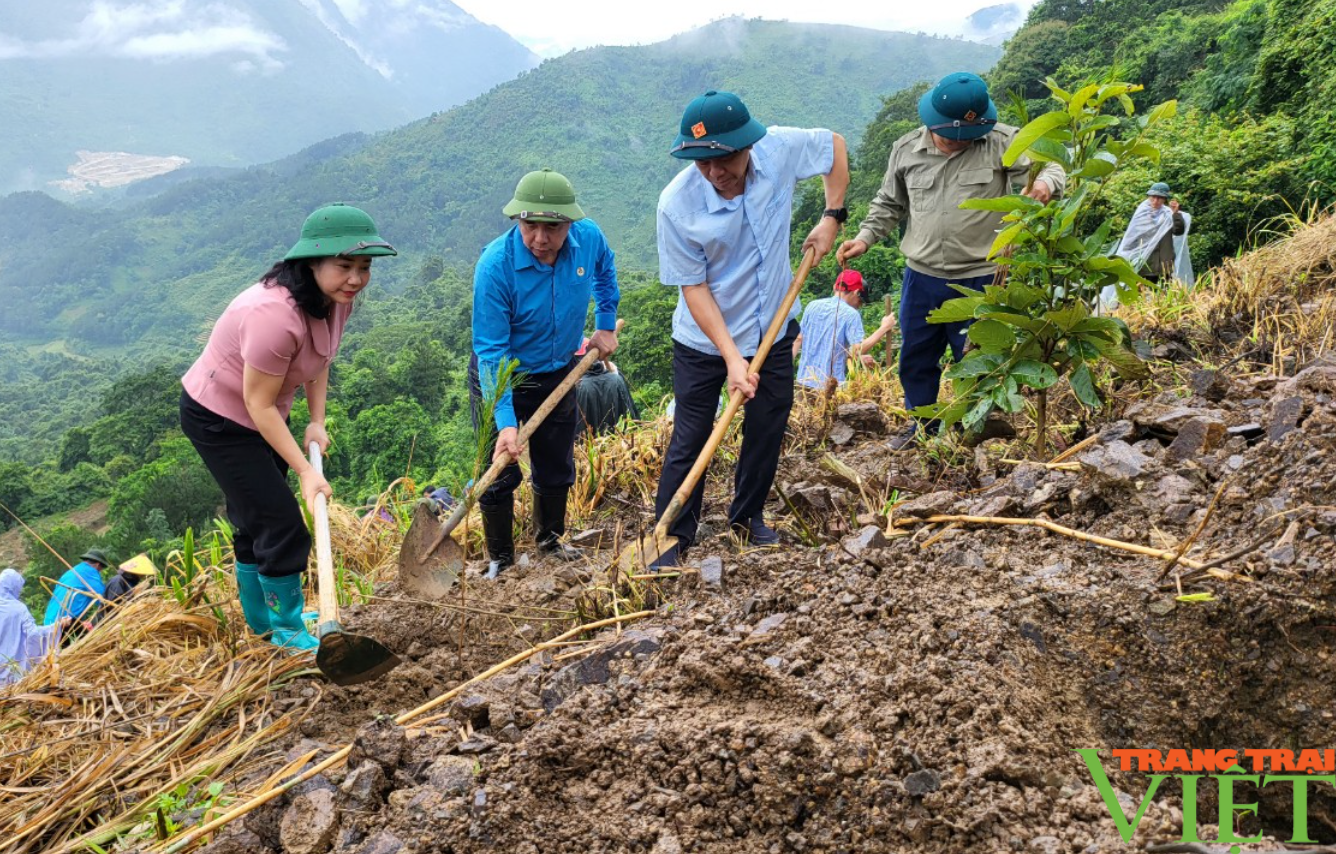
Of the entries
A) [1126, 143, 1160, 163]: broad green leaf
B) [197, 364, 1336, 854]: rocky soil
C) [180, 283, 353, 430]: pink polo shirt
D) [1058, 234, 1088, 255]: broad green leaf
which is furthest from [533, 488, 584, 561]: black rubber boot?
[1126, 143, 1160, 163]: broad green leaf

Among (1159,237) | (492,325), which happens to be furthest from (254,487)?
(1159,237)

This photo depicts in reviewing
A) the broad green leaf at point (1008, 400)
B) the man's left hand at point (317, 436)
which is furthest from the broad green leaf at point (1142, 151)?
the man's left hand at point (317, 436)

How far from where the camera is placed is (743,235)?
10.2ft

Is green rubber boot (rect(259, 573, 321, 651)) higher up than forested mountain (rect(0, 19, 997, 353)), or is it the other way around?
forested mountain (rect(0, 19, 997, 353))

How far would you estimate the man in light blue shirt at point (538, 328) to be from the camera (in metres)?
3.43

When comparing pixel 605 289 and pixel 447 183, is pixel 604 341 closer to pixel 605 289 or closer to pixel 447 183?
pixel 605 289

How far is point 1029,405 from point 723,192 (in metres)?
1.57

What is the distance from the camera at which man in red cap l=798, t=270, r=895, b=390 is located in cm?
549

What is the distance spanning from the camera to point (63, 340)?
97.6 metres

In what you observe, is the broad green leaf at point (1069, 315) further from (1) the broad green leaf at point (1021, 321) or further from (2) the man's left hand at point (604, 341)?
(2) the man's left hand at point (604, 341)

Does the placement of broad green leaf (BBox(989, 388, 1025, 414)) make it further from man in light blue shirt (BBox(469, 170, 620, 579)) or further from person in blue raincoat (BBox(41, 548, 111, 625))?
person in blue raincoat (BBox(41, 548, 111, 625))

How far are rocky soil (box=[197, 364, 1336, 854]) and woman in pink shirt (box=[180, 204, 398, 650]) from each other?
66 centimetres

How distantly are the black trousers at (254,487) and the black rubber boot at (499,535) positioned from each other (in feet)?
3.29

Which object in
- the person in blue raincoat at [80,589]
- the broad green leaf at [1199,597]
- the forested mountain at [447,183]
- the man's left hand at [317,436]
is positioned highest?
the forested mountain at [447,183]
